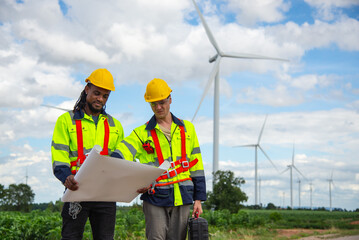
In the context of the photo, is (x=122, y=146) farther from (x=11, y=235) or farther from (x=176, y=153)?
(x=11, y=235)

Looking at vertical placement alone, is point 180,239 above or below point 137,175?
below

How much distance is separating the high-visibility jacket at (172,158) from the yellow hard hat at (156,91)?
245 mm

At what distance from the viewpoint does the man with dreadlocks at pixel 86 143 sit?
438 centimetres

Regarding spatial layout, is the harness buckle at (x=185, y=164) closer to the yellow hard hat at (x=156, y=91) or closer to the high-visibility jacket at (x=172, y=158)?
the high-visibility jacket at (x=172, y=158)

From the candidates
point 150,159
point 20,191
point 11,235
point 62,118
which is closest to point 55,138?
point 62,118

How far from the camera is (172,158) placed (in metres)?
4.67

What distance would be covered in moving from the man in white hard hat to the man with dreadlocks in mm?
272

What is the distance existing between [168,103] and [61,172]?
1369mm

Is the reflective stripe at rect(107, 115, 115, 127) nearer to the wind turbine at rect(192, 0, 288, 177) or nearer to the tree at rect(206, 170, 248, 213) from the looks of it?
the tree at rect(206, 170, 248, 213)

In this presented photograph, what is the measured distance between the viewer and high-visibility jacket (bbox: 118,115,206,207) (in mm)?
4559

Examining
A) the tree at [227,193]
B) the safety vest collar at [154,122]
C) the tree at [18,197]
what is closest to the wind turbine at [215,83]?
the tree at [227,193]

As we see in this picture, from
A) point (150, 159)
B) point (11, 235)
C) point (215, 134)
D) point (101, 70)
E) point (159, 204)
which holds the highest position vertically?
point (215, 134)

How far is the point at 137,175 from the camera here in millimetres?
4242

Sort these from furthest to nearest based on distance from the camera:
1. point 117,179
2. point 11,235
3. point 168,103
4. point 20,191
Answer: point 20,191 → point 11,235 → point 168,103 → point 117,179
